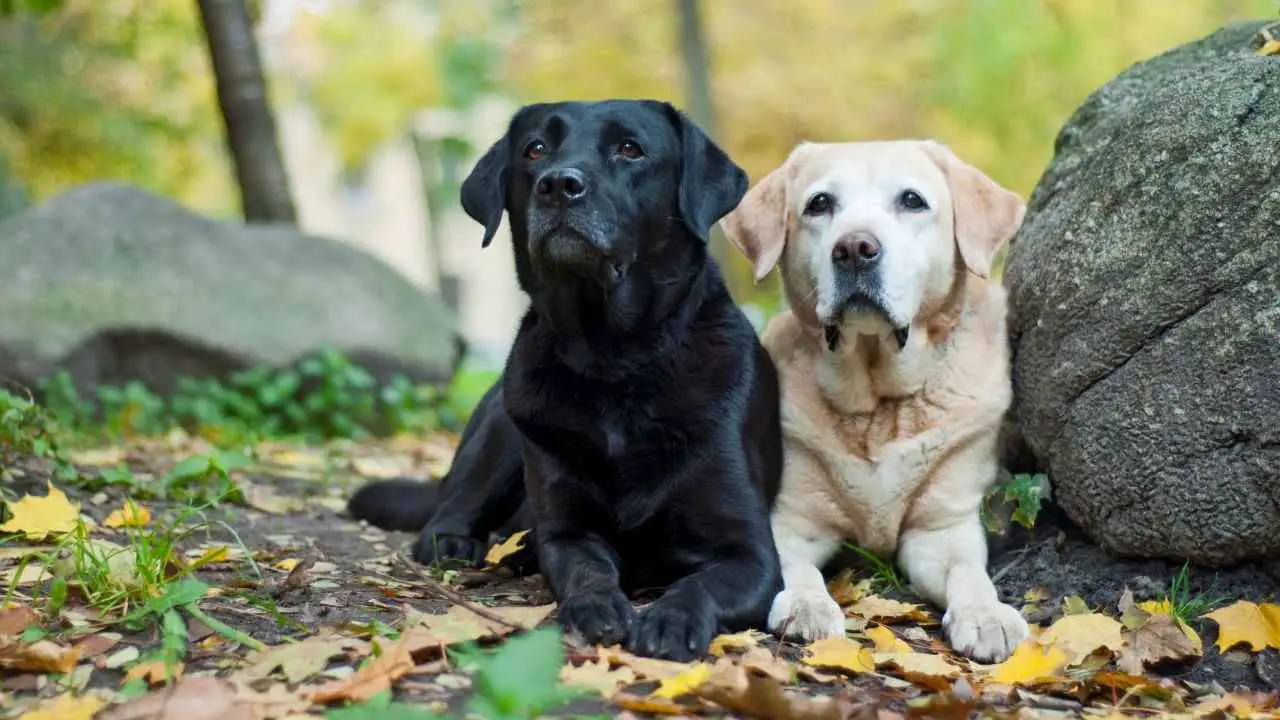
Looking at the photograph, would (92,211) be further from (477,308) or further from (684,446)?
(477,308)

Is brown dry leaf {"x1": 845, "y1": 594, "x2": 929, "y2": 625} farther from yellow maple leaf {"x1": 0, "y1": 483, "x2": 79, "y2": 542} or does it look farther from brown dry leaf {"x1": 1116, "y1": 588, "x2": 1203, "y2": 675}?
yellow maple leaf {"x1": 0, "y1": 483, "x2": 79, "y2": 542}

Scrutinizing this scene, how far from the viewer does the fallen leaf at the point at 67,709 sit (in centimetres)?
224

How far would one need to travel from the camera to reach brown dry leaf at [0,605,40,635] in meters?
2.67

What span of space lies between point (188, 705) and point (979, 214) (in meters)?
2.67

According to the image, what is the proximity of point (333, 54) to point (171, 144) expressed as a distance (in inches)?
367

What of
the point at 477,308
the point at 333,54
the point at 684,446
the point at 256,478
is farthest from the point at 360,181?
the point at 684,446

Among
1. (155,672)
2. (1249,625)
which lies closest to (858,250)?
(1249,625)

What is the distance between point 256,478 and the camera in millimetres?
5586

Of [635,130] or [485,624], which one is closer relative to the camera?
[485,624]

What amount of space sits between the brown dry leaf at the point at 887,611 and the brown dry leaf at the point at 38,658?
2.04 meters

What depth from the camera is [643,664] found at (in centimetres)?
270

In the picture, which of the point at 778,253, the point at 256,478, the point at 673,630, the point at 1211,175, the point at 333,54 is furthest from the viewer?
the point at 333,54

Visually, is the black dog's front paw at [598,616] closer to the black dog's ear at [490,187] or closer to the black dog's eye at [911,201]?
the black dog's ear at [490,187]

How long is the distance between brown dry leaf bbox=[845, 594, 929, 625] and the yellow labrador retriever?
0.11m
